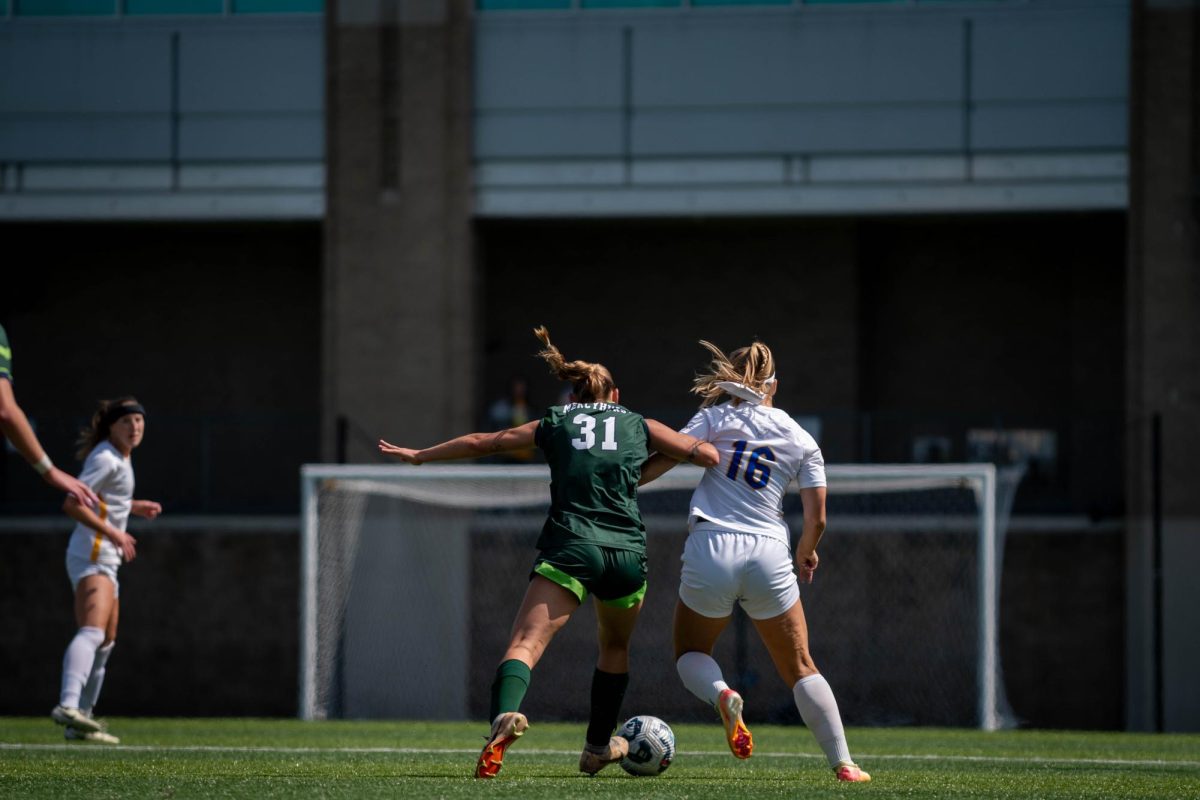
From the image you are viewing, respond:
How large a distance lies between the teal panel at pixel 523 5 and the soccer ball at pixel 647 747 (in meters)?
14.6

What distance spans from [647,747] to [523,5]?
49.2 ft

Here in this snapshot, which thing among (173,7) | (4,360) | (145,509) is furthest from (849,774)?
(173,7)

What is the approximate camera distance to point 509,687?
22.0 feet

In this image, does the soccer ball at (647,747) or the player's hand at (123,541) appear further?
the player's hand at (123,541)

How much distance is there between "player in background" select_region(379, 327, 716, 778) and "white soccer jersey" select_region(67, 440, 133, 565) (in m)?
3.80

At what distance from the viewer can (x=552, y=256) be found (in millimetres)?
23250

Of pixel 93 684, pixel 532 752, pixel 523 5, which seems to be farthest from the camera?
pixel 523 5

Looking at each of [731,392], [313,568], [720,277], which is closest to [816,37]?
[720,277]

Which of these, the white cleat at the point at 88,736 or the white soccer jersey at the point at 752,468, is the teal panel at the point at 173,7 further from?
the white soccer jersey at the point at 752,468

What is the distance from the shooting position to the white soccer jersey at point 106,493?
34.2 ft

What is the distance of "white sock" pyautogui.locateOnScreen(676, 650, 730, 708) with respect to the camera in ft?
23.0

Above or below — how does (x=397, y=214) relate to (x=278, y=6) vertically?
below

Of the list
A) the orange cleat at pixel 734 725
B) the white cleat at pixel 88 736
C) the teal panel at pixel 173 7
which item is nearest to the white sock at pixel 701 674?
the orange cleat at pixel 734 725

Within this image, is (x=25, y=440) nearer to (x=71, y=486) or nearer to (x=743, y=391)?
(x=71, y=486)
